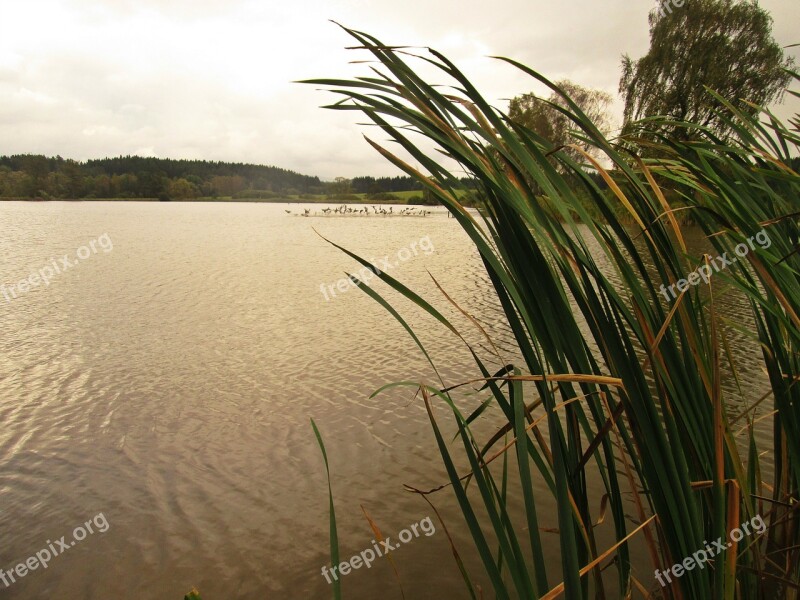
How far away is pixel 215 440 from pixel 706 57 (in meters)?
26.3

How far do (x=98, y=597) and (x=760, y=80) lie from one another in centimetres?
2778

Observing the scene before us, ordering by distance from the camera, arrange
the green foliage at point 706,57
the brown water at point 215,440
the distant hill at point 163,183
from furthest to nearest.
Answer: the distant hill at point 163,183 → the green foliage at point 706,57 → the brown water at point 215,440

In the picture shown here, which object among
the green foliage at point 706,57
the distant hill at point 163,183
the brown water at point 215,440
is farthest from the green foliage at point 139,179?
the brown water at point 215,440

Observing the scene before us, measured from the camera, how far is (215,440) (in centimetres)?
407

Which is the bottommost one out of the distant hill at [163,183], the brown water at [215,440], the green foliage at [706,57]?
the brown water at [215,440]

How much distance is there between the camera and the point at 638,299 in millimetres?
970

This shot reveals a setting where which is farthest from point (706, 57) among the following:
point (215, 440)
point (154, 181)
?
point (154, 181)

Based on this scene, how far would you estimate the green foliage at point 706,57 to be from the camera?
21688 mm

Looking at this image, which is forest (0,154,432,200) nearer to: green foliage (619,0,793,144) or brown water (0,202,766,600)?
green foliage (619,0,793,144)

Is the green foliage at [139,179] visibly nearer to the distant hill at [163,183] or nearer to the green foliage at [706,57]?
the distant hill at [163,183]

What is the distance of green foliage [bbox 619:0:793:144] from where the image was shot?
21688 millimetres

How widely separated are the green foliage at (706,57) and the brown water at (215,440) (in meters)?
19.4

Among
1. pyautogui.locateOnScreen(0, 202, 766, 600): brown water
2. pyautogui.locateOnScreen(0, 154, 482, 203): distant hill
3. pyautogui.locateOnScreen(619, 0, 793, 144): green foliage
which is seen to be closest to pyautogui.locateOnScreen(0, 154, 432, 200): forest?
pyautogui.locateOnScreen(0, 154, 482, 203): distant hill

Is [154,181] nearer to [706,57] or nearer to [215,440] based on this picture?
[706,57]
